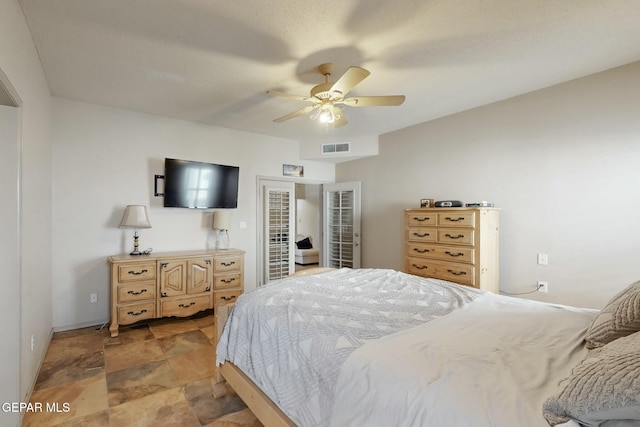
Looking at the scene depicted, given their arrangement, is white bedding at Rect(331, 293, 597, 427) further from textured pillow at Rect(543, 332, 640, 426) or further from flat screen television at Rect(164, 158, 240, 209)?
flat screen television at Rect(164, 158, 240, 209)

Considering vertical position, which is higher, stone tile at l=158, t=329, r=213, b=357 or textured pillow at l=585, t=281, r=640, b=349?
textured pillow at l=585, t=281, r=640, b=349

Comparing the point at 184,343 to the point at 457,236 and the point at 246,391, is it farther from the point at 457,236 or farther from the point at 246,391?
the point at 457,236

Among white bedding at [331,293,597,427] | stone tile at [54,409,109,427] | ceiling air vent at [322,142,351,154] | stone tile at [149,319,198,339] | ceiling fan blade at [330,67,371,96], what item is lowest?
stone tile at [149,319,198,339]

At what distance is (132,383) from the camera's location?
7.82ft

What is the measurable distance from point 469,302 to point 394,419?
121cm

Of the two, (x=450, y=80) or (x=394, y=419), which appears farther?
(x=450, y=80)

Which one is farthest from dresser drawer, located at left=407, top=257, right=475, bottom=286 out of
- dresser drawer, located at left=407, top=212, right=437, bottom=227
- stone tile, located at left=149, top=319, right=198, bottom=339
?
stone tile, located at left=149, top=319, right=198, bottom=339

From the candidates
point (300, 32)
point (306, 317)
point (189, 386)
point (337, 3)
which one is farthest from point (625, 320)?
point (189, 386)

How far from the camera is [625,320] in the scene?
1.20m

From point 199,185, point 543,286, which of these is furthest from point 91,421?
point 543,286

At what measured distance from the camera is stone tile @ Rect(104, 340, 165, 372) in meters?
2.68

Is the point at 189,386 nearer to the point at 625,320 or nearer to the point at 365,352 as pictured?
the point at 365,352

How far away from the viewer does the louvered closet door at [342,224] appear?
525 cm

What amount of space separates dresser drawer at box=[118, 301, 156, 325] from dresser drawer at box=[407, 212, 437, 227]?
328 centimetres
